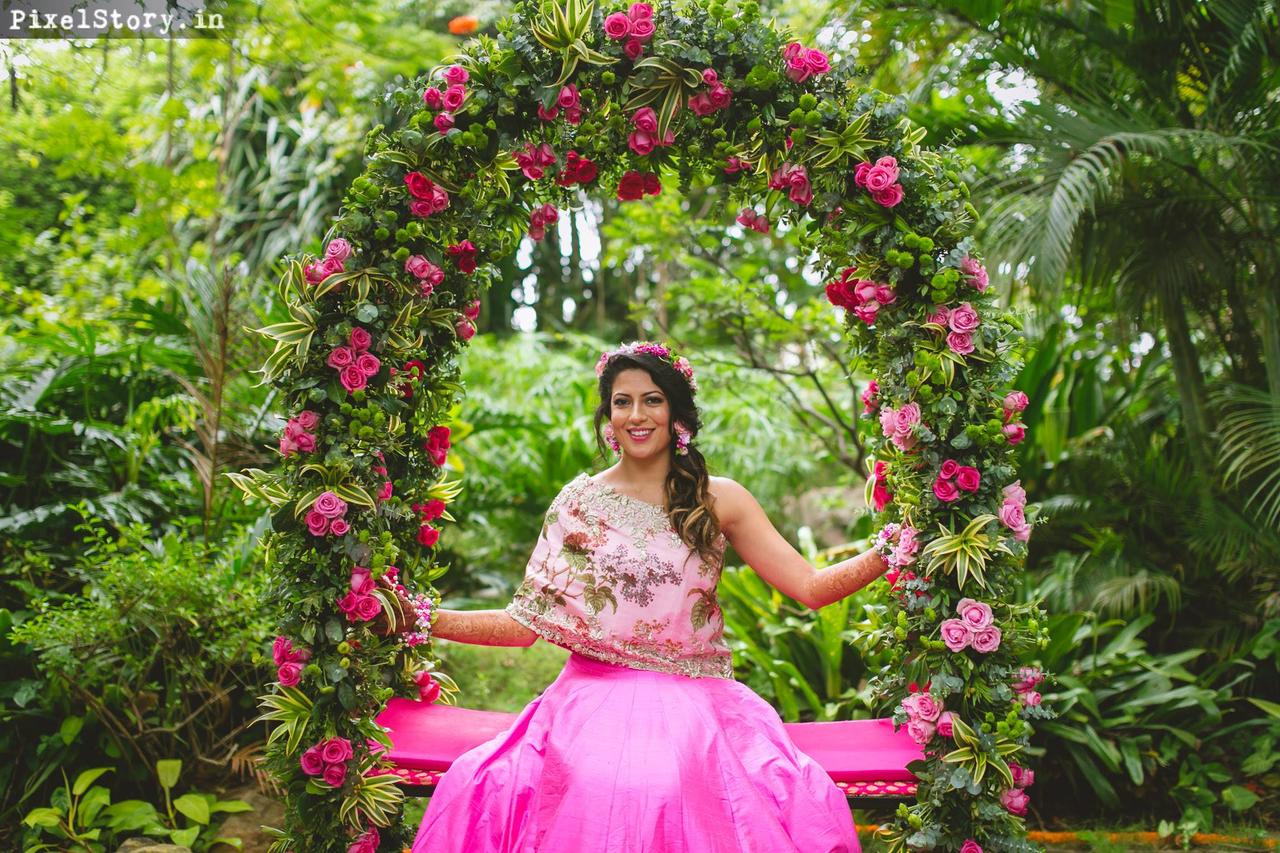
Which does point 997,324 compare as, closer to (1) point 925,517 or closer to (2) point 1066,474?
(1) point 925,517

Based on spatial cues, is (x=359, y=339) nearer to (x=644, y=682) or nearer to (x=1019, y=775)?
(x=644, y=682)

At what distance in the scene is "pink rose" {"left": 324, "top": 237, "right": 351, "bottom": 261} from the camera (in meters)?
3.01

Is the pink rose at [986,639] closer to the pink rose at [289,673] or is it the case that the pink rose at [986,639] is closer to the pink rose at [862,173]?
the pink rose at [862,173]

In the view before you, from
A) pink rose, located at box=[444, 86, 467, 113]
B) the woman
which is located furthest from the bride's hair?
pink rose, located at box=[444, 86, 467, 113]

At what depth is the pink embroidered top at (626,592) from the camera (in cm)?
312

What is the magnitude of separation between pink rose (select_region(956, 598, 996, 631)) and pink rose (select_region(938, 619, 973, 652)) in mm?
19

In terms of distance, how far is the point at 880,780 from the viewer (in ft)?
9.66

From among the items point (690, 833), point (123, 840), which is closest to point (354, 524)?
point (690, 833)

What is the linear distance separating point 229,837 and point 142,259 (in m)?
6.76

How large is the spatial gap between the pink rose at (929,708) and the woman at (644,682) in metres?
0.35

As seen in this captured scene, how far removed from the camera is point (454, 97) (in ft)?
9.96

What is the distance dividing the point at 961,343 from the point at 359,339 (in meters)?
1.88

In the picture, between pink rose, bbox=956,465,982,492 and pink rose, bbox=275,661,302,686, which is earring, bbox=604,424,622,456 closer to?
pink rose, bbox=956,465,982,492

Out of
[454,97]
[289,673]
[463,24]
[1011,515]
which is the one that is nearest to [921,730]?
[1011,515]
